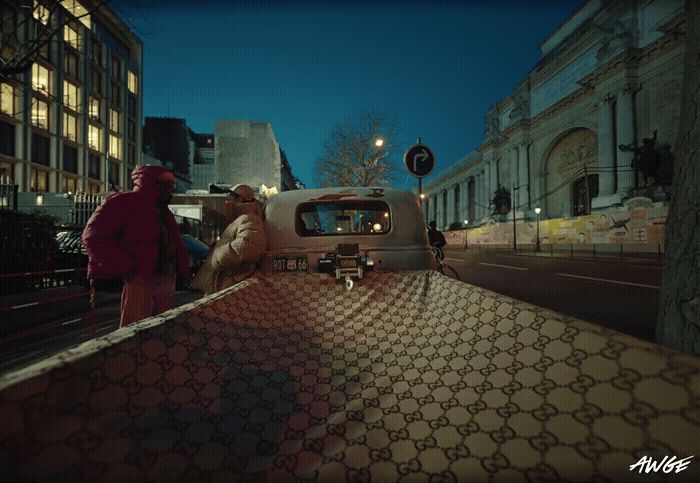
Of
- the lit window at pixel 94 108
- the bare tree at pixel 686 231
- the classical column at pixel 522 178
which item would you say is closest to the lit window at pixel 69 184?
the lit window at pixel 94 108

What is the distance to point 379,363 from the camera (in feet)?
6.91

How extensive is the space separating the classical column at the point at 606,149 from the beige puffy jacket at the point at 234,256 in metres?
41.7

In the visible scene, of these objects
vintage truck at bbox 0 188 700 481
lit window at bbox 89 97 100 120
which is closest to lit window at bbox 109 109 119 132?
lit window at bbox 89 97 100 120

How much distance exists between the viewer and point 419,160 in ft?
21.3

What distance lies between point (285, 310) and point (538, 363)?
1831 millimetres

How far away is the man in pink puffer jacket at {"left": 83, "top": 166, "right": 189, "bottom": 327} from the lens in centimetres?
294

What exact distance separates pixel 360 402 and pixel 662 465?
117 centimetres

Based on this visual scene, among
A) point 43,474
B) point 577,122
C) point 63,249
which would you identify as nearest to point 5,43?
point 63,249

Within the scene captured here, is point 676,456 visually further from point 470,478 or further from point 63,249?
point 63,249

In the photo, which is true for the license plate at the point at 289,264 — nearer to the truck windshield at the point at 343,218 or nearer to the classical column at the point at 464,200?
the truck windshield at the point at 343,218

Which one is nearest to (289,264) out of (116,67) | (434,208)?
(116,67)

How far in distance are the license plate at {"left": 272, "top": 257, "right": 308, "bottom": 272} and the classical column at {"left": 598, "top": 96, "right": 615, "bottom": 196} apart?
41297 mm

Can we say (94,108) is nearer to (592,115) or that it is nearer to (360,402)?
(360,402)

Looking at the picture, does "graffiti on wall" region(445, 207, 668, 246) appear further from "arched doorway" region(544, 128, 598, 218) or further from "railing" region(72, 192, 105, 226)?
"railing" region(72, 192, 105, 226)
